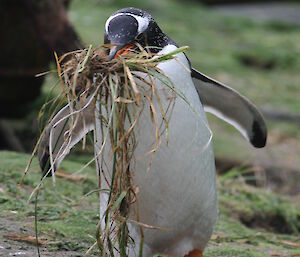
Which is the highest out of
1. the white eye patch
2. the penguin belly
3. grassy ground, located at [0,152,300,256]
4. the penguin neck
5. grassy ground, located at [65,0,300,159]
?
the white eye patch

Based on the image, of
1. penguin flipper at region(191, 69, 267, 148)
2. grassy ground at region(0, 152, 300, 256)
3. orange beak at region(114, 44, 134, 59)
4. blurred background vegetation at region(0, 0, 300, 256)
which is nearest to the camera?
orange beak at region(114, 44, 134, 59)

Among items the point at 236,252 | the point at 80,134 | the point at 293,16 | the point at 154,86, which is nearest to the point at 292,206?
the point at 236,252

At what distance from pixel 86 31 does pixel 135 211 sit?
6441mm

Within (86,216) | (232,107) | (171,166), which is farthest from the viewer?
(86,216)

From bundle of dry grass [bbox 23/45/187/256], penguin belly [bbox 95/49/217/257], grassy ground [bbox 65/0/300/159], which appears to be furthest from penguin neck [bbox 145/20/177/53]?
grassy ground [bbox 65/0/300/159]

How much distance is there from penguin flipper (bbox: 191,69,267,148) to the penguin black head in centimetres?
39

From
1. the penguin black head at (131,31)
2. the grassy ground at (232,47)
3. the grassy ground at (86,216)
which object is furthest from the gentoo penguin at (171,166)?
the grassy ground at (232,47)

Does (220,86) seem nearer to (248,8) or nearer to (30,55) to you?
(30,55)

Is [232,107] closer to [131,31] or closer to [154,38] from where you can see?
[154,38]

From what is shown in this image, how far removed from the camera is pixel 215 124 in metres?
6.91

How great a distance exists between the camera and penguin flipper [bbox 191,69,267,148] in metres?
3.20

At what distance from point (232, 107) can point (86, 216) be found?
805mm

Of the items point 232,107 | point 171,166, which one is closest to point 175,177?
point 171,166

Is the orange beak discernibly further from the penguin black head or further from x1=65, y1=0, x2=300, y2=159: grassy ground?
x1=65, y1=0, x2=300, y2=159: grassy ground
